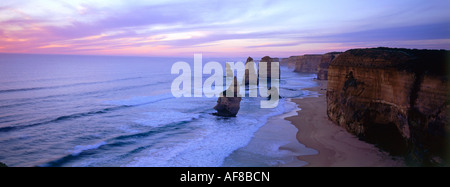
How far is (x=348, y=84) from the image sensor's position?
612 inches

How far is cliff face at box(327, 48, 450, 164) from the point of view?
9039 millimetres

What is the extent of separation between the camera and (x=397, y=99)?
11.3 m

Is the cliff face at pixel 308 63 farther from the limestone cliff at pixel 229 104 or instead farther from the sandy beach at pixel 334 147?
the sandy beach at pixel 334 147

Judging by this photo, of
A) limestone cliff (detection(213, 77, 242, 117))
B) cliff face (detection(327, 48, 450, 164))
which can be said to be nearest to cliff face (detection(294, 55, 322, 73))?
limestone cliff (detection(213, 77, 242, 117))

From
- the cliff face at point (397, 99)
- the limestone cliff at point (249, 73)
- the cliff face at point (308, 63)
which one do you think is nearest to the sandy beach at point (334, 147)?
the cliff face at point (397, 99)

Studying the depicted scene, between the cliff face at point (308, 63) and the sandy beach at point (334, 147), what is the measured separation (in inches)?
2739

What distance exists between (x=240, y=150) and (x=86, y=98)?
85.9 feet

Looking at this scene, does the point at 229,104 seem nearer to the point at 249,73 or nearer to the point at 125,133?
the point at 125,133

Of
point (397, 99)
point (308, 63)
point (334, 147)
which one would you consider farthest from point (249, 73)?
point (308, 63)

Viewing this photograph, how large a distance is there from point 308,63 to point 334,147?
3101 inches

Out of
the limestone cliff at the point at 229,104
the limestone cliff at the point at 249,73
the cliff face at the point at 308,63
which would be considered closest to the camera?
the limestone cliff at the point at 229,104

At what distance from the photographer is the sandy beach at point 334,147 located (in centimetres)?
1086

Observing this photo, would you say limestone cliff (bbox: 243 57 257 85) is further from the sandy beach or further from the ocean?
the sandy beach
